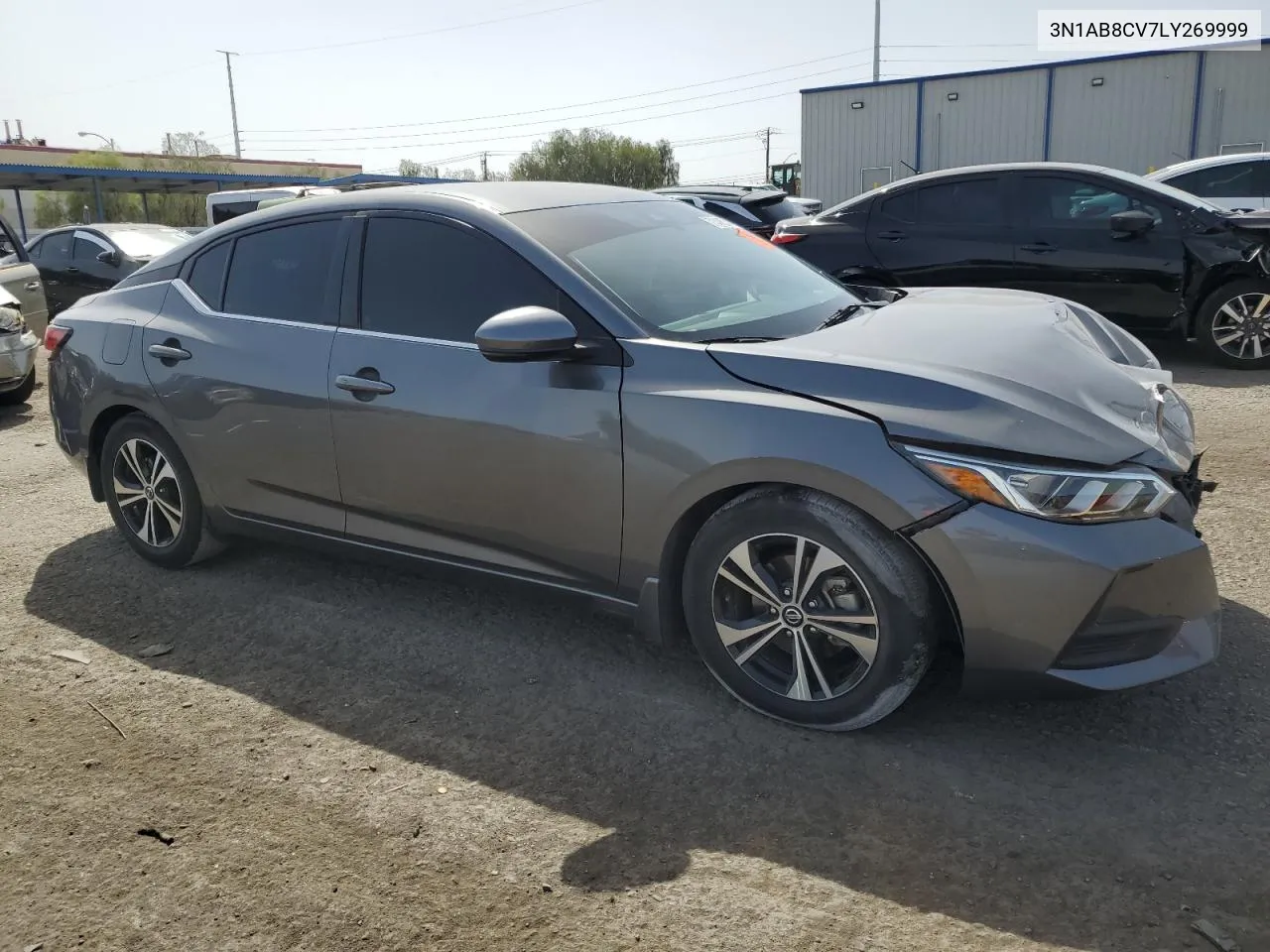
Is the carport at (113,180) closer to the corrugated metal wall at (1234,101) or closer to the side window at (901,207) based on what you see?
the corrugated metal wall at (1234,101)

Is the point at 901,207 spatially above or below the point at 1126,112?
below

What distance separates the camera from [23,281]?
9.65m

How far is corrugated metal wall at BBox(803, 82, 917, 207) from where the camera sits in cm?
2792

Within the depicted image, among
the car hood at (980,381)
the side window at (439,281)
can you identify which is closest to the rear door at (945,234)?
the car hood at (980,381)

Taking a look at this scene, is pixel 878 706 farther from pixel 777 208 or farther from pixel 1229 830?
pixel 777 208

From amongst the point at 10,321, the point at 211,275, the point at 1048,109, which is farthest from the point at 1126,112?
the point at 211,275

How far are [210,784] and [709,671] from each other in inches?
60.6

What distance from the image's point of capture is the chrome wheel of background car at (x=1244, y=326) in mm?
7859

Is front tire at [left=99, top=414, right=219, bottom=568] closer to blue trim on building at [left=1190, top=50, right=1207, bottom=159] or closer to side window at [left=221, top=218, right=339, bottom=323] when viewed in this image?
side window at [left=221, top=218, right=339, bottom=323]

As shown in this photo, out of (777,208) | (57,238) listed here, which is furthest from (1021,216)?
(57,238)

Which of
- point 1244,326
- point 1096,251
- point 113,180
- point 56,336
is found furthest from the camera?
point 113,180

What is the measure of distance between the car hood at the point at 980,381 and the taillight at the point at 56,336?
3.31m

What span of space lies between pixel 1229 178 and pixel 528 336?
10240 mm

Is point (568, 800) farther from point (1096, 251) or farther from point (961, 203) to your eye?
point (961, 203)
